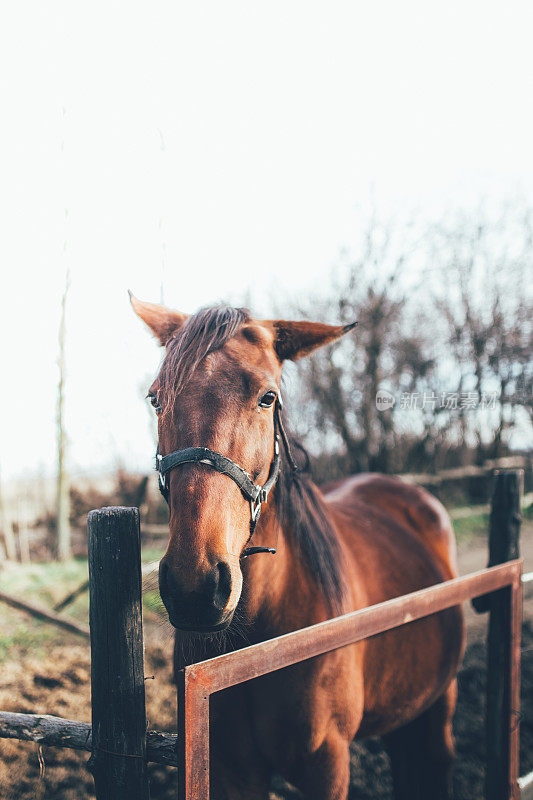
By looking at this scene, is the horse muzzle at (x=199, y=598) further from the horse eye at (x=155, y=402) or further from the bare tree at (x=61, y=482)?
the bare tree at (x=61, y=482)

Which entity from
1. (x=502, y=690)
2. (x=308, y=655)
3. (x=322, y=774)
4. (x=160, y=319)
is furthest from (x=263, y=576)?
(x=502, y=690)

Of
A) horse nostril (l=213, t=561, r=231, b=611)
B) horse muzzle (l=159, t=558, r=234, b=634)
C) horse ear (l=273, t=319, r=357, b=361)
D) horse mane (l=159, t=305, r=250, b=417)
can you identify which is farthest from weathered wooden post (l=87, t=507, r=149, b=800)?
horse ear (l=273, t=319, r=357, b=361)

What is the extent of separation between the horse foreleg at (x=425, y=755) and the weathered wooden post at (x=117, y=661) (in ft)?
7.13

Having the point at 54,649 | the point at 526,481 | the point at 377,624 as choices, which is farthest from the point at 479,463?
the point at 377,624

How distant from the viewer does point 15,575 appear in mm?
7180

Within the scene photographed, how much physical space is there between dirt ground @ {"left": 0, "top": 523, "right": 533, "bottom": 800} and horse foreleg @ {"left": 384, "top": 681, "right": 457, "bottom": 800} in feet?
2.14

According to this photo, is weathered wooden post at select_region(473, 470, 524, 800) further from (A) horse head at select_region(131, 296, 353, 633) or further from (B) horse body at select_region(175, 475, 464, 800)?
(A) horse head at select_region(131, 296, 353, 633)

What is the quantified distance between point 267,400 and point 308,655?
2.47 feet

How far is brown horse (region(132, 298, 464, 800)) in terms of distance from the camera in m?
1.34

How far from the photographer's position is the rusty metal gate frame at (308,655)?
121 centimetres

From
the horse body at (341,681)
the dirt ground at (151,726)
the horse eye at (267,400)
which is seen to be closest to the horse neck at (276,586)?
the horse body at (341,681)

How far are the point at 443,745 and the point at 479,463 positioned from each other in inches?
513

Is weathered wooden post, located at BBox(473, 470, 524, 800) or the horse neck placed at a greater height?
the horse neck

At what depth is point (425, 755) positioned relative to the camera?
293cm
